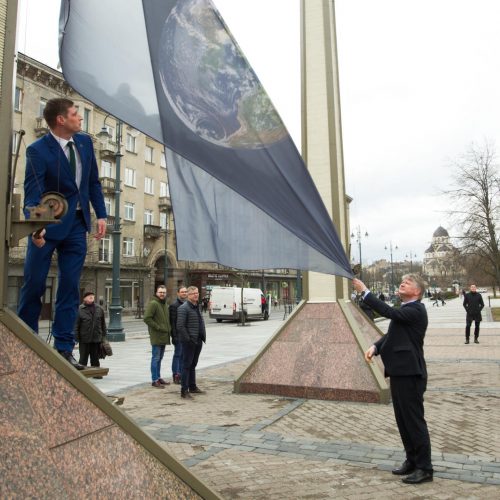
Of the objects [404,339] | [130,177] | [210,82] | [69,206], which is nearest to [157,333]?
[404,339]

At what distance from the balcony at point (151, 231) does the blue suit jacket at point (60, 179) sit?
4273 centimetres

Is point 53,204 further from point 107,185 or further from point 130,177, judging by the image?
point 130,177

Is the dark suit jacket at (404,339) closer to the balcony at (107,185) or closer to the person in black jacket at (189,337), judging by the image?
the person in black jacket at (189,337)

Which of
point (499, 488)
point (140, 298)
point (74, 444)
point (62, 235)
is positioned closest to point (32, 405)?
point (74, 444)

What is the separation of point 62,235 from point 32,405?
3.42 ft

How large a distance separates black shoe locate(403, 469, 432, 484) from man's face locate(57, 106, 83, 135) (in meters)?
4.04

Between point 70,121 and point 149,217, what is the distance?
4430 cm

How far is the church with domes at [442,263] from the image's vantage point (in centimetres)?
3564

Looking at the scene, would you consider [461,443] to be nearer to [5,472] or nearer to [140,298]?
[5,472]

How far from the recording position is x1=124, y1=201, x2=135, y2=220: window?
43406 mm

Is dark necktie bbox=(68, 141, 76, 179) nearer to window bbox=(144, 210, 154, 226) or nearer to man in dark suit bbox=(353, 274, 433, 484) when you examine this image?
man in dark suit bbox=(353, 274, 433, 484)

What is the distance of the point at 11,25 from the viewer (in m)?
2.85

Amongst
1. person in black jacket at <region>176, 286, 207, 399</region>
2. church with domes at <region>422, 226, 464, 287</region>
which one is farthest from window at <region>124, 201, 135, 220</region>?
person in black jacket at <region>176, 286, 207, 399</region>

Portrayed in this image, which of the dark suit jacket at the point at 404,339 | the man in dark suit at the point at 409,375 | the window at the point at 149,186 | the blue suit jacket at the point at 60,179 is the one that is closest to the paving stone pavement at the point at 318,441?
the man in dark suit at the point at 409,375
